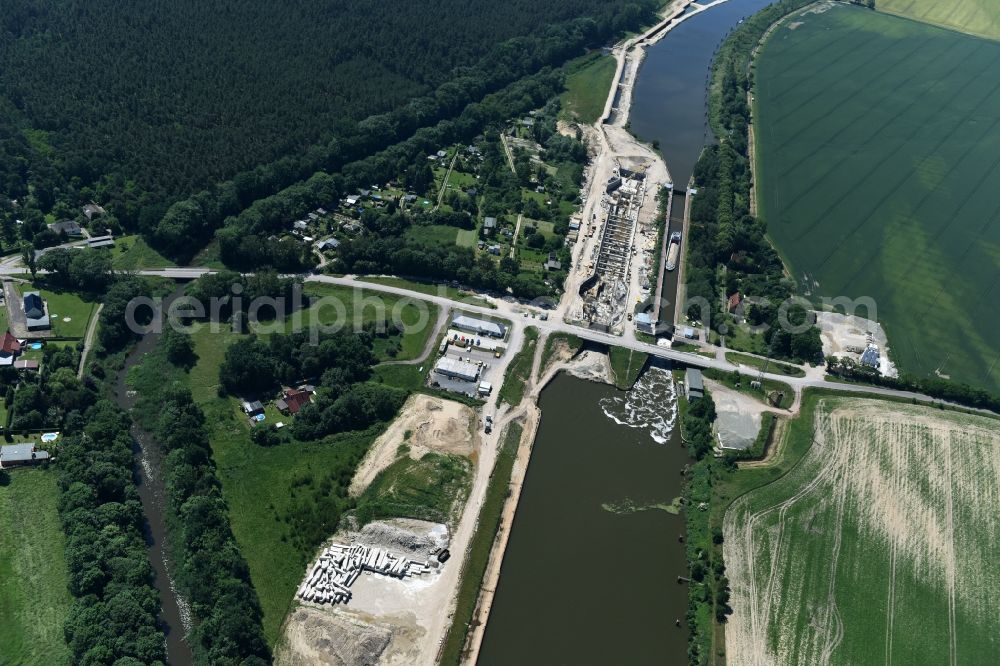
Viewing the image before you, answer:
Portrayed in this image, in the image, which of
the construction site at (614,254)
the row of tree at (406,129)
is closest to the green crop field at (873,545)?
the construction site at (614,254)

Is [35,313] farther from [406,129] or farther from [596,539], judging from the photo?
[596,539]

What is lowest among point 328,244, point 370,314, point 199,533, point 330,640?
point 330,640

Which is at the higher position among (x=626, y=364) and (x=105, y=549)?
(x=626, y=364)

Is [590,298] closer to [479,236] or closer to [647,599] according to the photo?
[479,236]

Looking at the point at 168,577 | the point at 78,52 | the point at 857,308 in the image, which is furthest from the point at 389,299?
the point at 78,52

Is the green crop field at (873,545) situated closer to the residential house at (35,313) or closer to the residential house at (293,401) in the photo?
the residential house at (293,401)

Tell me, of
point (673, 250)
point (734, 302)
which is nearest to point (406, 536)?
point (734, 302)

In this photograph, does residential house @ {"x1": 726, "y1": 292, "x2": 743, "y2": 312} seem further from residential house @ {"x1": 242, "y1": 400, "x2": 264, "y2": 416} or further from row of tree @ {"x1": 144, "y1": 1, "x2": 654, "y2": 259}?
residential house @ {"x1": 242, "y1": 400, "x2": 264, "y2": 416}
